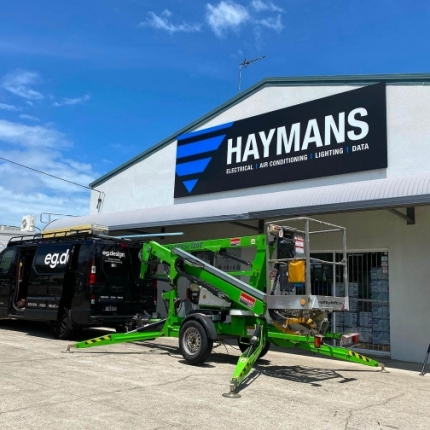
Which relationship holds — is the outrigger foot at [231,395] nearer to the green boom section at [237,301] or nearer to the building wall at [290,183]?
the green boom section at [237,301]

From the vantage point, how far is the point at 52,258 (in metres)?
11.5

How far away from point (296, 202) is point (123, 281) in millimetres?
4458

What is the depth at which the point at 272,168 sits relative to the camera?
1373 cm

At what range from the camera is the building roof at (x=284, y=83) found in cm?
1131

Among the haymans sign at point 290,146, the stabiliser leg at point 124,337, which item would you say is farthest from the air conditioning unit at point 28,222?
the stabiliser leg at point 124,337

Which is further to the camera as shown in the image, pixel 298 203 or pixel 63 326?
pixel 298 203

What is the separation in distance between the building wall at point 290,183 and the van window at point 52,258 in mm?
A: 5412

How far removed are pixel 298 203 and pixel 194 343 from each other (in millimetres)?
4444

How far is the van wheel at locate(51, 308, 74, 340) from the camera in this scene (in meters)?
10.9

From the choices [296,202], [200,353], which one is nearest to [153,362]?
[200,353]

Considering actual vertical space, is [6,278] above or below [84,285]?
above

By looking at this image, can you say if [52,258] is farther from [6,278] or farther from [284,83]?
[284,83]

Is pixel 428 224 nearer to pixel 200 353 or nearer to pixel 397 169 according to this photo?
pixel 397 169

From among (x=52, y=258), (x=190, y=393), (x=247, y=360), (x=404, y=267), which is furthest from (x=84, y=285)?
(x=404, y=267)
